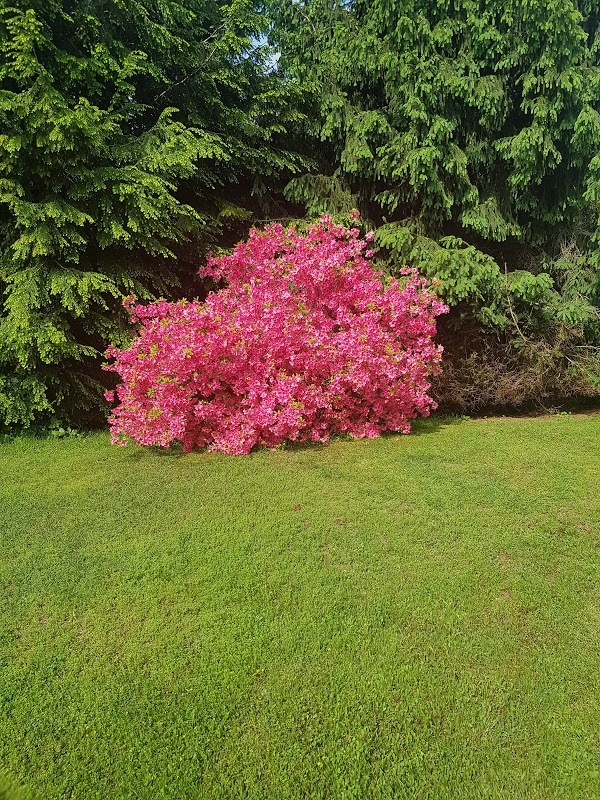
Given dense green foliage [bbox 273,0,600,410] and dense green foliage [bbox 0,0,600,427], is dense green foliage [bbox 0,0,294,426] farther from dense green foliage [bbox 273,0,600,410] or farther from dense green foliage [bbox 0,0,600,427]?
dense green foliage [bbox 273,0,600,410]

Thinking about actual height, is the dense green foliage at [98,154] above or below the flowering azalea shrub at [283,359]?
above

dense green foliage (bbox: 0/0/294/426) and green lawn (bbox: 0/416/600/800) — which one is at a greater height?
dense green foliage (bbox: 0/0/294/426)

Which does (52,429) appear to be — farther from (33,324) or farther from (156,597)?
(156,597)

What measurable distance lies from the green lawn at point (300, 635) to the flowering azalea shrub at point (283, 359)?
67 centimetres

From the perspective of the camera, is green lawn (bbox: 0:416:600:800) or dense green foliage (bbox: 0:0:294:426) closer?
green lawn (bbox: 0:416:600:800)

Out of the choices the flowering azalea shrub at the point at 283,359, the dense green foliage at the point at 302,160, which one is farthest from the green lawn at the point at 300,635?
the dense green foliage at the point at 302,160

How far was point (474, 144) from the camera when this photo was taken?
7121mm

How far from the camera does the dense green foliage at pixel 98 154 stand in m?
5.18

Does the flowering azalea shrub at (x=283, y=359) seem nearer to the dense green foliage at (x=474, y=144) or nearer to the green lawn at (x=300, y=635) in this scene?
the green lawn at (x=300, y=635)

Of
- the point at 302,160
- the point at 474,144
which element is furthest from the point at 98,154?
the point at 474,144

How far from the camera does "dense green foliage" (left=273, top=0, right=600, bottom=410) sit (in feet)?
21.9

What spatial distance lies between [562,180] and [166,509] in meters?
6.59

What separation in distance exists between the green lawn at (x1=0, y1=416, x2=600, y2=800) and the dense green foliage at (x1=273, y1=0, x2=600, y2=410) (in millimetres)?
3291

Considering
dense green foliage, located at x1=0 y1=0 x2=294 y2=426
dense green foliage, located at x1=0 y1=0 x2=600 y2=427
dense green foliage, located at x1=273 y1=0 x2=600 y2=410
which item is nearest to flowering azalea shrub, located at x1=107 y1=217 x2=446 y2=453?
dense green foliage, located at x1=0 y1=0 x2=294 y2=426
